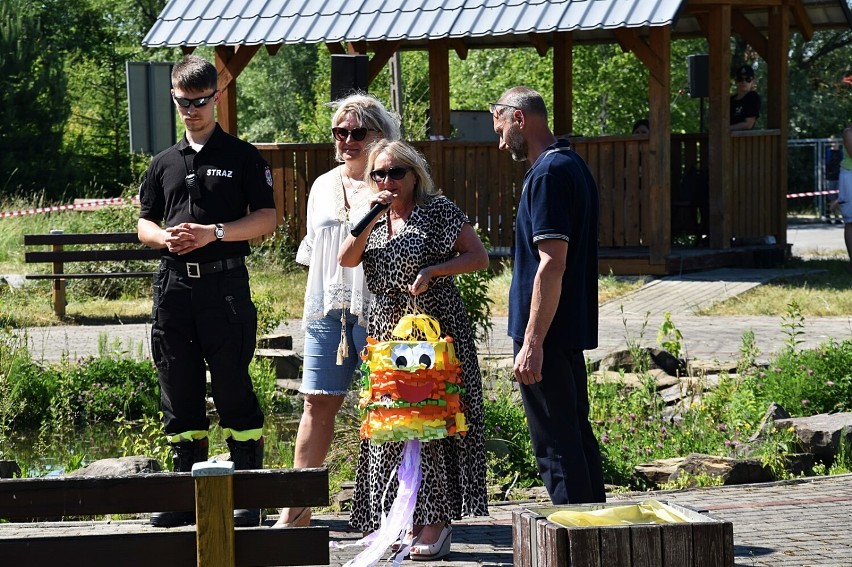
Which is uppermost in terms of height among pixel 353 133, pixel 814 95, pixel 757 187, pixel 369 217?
pixel 814 95

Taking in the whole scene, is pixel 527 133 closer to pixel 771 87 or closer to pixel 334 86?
pixel 334 86

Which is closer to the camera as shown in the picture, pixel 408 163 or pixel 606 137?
pixel 408 163

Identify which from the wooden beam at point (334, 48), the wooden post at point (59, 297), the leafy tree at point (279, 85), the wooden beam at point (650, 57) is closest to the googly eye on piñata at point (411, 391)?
the wooden post at point (59, 297)

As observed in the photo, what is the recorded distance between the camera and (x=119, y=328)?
45.4ft

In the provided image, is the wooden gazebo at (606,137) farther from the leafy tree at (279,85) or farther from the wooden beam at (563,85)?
the leafy tree at (279,85)

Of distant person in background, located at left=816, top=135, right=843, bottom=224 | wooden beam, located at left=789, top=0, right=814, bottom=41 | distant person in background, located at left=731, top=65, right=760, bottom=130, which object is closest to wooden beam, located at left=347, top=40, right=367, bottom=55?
distant person in background, located at left=731, top=65, right=760, bottom=130

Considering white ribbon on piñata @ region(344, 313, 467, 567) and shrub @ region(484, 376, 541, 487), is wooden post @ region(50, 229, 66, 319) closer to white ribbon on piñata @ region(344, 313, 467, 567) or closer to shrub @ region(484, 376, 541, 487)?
shrub @ region(484, 376, 541, 487)

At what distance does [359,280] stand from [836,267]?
40.9ft

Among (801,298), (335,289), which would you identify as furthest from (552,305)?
(801,298)

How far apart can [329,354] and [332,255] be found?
43 centimetres

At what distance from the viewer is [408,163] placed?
5.81 meters

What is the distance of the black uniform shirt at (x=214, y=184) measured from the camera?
619cm

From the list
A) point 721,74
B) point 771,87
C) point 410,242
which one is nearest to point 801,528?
point 410,242

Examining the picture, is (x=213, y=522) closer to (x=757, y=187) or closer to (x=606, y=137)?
(x=606, y=137)
